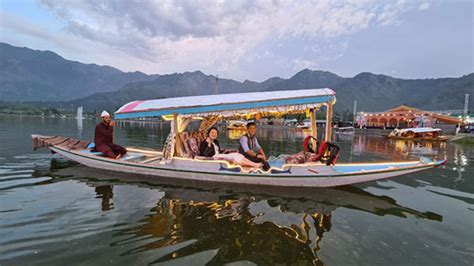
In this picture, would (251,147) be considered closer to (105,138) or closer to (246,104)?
(246,104)

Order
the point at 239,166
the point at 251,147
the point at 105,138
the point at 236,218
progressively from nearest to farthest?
the point at 236,218 < the point at 239,166 < the point at 251,147 < the point at 105,138

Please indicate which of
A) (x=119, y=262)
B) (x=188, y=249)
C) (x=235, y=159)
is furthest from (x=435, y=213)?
(x=119, y=262)

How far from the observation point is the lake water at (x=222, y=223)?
4262 mm

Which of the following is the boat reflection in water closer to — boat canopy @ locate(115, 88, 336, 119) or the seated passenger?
the seated passenger

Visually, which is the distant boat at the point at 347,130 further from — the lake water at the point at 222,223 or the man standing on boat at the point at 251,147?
the man standing on boat at the point at 251,147

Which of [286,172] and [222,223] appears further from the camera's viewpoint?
[286,172]

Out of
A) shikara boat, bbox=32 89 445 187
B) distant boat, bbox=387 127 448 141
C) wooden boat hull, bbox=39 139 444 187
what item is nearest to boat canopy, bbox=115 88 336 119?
shikara boat, bbox=32 89 445 187

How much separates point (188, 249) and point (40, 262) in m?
2.38

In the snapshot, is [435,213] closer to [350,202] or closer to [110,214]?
[350,202]

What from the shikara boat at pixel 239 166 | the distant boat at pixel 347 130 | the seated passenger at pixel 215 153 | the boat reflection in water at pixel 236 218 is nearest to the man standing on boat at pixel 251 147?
the seated passenger at pixel 215 153

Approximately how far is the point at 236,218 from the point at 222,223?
463 mm

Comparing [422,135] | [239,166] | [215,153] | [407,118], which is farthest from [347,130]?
[239,166]

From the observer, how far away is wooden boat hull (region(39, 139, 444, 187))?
7.48m

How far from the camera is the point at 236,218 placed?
19.3 ft
